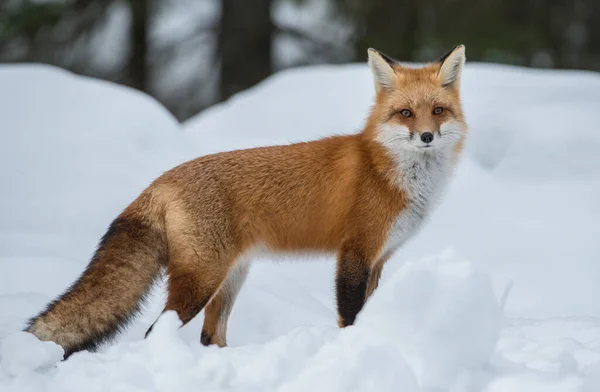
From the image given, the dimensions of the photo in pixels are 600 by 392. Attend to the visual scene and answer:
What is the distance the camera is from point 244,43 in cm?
1297

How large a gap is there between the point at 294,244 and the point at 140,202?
83 cm

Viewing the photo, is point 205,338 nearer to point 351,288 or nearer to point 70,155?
point 351,288

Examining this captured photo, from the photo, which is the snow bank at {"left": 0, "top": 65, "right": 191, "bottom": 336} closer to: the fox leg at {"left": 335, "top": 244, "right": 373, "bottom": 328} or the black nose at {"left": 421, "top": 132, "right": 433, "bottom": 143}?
the fox leg at {"left": 335, "top": 244, "right": 373, "bottom": 328}

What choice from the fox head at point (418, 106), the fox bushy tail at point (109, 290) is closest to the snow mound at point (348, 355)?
the fox bushy tail at point (109, 290)

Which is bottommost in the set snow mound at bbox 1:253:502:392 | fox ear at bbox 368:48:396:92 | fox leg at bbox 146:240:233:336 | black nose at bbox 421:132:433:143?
fox leg at bbox 146:240:233:336

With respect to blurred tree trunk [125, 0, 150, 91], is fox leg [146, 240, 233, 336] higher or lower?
higher

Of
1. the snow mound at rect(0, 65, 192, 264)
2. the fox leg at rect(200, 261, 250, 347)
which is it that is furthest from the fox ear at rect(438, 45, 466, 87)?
the snow mound at rect(0, 65, 192, 264)

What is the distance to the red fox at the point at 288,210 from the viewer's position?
13.1 ft

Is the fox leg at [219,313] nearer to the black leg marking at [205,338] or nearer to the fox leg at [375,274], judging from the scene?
the black leg marking at [205,338]

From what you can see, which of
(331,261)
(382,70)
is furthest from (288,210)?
(331,261)

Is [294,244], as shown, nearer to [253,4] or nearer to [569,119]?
[569,119]

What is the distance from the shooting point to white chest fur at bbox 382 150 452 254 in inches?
168

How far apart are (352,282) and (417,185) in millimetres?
626

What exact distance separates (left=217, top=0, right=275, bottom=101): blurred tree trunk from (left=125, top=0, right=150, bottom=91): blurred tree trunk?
129 centimetres
